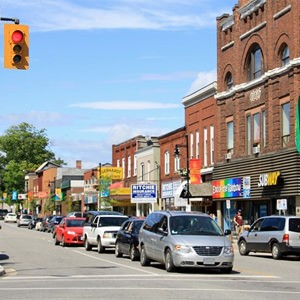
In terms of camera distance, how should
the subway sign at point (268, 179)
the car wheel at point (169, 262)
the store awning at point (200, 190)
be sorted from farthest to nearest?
the store awning at point (200, 190), the subway sign at point (268, 179), the car wheel at point (169, 262)

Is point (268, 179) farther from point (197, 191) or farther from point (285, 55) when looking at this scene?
point (197, 191)

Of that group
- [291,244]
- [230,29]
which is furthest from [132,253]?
[230,29]

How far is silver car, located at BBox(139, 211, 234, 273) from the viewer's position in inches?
722

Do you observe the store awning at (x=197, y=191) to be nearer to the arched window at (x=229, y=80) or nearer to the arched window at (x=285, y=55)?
the arched window at (x=229, y=80)

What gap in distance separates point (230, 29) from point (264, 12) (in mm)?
5194

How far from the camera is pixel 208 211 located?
4962cm

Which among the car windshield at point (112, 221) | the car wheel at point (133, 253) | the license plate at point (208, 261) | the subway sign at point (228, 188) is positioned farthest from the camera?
the subway sign at point (228, 188)

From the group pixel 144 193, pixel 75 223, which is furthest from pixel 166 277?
pixel 144 193

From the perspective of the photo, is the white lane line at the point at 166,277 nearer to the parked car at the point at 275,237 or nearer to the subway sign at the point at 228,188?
the parked car at the point at 275,237

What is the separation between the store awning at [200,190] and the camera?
4625cm

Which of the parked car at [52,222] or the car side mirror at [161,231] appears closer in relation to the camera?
the car side mirror at [161,231]

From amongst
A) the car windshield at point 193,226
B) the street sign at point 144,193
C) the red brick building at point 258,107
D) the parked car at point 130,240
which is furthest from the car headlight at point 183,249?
the street sign at point 144,193

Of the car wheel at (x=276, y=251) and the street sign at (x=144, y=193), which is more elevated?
the street sign at (x=144, y=193)

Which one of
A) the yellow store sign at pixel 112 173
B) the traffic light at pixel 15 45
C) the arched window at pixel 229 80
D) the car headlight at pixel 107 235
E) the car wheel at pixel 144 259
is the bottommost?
the car wheel at pixel 144 259
